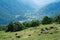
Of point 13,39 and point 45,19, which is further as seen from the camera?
point 45,19

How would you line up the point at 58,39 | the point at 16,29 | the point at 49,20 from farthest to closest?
1. the point at 49,20
2. the point at 16,29
3. the point at 58,39

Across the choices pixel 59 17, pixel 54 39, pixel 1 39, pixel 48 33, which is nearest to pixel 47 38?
pixel 54 39

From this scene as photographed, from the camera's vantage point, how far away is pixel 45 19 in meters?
82.1

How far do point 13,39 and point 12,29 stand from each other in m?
22.6

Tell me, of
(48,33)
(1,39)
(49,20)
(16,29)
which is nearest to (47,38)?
(48,33)

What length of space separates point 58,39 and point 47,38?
289cm

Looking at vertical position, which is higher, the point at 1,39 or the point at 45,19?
the point at 45,19

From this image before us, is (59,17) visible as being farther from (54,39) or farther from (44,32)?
(54,39)

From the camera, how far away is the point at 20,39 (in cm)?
3878

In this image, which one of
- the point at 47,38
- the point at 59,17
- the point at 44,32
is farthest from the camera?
the point at 59,17

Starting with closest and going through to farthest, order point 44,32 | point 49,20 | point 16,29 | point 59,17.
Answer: point 44,32, point 16,29, point 59,17, point 49,20

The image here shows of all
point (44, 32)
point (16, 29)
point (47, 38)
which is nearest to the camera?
point (47, 38)

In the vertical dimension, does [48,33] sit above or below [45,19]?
below

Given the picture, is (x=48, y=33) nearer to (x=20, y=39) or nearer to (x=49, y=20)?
(x=20, y=39)
